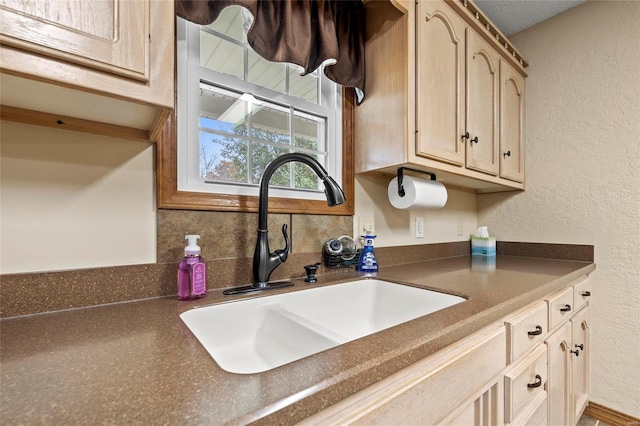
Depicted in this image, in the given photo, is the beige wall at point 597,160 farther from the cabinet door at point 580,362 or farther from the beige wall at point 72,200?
the beige wall at point 72,200

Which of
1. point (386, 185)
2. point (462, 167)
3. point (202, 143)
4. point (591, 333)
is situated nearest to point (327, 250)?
point (386, 185)

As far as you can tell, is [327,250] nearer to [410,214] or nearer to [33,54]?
[410,214]

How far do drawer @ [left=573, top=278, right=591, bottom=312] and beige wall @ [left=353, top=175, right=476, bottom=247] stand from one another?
0.62 m

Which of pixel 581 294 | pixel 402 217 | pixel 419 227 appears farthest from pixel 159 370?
pixel 581 294

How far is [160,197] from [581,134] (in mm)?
2127

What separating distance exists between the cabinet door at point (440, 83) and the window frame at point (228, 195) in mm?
308

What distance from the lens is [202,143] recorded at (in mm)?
960

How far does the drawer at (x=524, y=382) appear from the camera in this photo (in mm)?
763

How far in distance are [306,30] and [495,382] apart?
4.08 feet

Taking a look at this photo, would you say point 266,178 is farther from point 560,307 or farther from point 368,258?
point 560,307


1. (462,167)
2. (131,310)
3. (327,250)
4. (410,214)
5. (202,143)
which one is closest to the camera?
(131,310)

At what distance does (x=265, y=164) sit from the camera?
1.11m

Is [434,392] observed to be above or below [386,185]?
below

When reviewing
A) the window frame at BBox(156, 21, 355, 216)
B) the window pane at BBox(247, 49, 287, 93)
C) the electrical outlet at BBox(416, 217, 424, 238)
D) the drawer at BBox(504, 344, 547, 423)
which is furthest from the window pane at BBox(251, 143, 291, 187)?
the drawer at BBox(504, 344, 547, 423)
